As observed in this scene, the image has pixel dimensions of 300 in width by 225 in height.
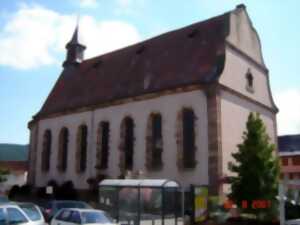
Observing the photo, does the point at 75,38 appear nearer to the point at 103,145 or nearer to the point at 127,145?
the point at 103,145

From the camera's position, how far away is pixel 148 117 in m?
30.9

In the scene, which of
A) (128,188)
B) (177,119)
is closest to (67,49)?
(177,119)

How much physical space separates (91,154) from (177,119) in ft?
31.8

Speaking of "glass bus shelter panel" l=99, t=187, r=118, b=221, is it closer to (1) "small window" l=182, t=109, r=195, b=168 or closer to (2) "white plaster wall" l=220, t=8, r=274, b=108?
(1) "small window" l=182, t=109, r=195, b=168

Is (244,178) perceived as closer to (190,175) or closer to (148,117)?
(190,175)

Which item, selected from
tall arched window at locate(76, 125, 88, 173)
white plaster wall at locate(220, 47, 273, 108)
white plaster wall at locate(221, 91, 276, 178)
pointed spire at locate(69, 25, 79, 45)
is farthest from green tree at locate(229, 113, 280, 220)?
pointed spire at locate(69, 25, 79, 45)

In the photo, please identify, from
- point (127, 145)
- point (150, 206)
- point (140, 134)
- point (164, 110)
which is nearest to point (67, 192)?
point (127, 145)

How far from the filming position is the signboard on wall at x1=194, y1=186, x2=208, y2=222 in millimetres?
20484

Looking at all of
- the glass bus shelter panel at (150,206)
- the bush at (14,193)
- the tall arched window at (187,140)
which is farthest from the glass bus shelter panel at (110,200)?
the bush at (14,193)

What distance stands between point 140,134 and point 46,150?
531 inches

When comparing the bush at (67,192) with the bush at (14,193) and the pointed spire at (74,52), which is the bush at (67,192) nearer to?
the bush at (14,193)

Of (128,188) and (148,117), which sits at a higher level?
(148,117)

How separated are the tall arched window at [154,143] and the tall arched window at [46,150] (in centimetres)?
1379

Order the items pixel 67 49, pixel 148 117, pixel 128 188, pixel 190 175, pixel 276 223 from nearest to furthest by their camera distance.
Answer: pixel 276 223 → pixel 128 188 → pixel 190 175 → pixel 148 117 → pixel 67 49
